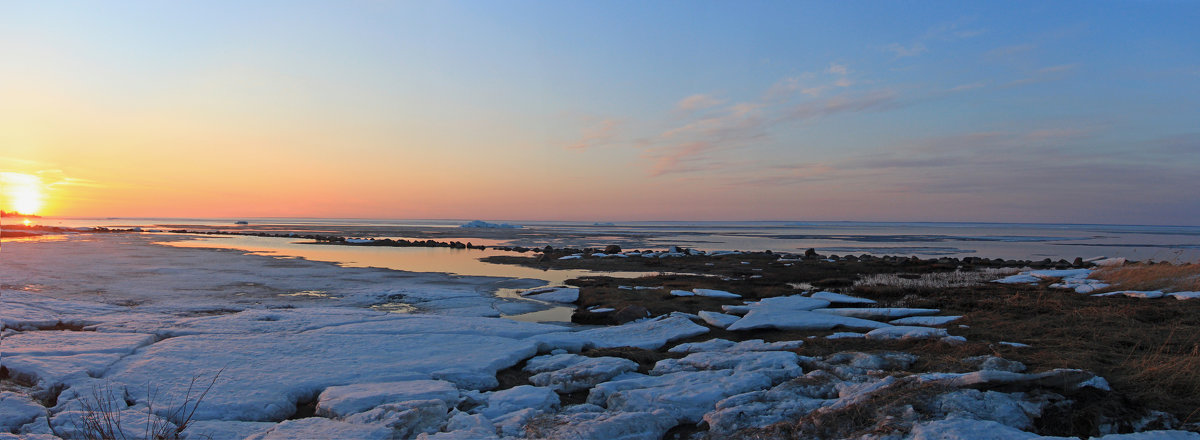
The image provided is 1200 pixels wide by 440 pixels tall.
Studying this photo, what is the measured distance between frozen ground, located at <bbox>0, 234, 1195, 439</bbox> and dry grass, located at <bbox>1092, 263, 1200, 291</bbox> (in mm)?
6438

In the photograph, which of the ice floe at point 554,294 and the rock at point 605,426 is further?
the ice floe at point 554,294

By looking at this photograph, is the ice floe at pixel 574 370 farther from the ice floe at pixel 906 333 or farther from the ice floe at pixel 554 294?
the ice floe at pixel 554 294

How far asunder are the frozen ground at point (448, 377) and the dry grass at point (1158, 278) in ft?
21.1

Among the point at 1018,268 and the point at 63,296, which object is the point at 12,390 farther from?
the point at 1018,268

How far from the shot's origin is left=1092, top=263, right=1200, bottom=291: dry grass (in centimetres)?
1313

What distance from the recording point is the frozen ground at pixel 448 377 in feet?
16.4

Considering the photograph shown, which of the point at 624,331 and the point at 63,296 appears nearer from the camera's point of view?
the point at 624,331

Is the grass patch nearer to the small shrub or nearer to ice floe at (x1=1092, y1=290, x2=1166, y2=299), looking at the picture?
ice floe at (x1=1092, y1=290, x2=1166, y2=299)

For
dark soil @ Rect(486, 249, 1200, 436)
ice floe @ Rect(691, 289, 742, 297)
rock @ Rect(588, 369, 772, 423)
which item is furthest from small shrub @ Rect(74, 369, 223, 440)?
ice floe @ Rect(691, 289, 742, 297)

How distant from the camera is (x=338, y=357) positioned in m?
7.45

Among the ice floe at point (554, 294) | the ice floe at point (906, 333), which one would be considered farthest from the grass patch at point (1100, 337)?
the ice floe at point (554, 294)

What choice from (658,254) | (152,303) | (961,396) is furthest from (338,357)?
(658,254)

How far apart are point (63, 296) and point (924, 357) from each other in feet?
53.1

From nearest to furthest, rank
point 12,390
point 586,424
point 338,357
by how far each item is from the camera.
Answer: point 586,424
point 12,390
point 338,357
